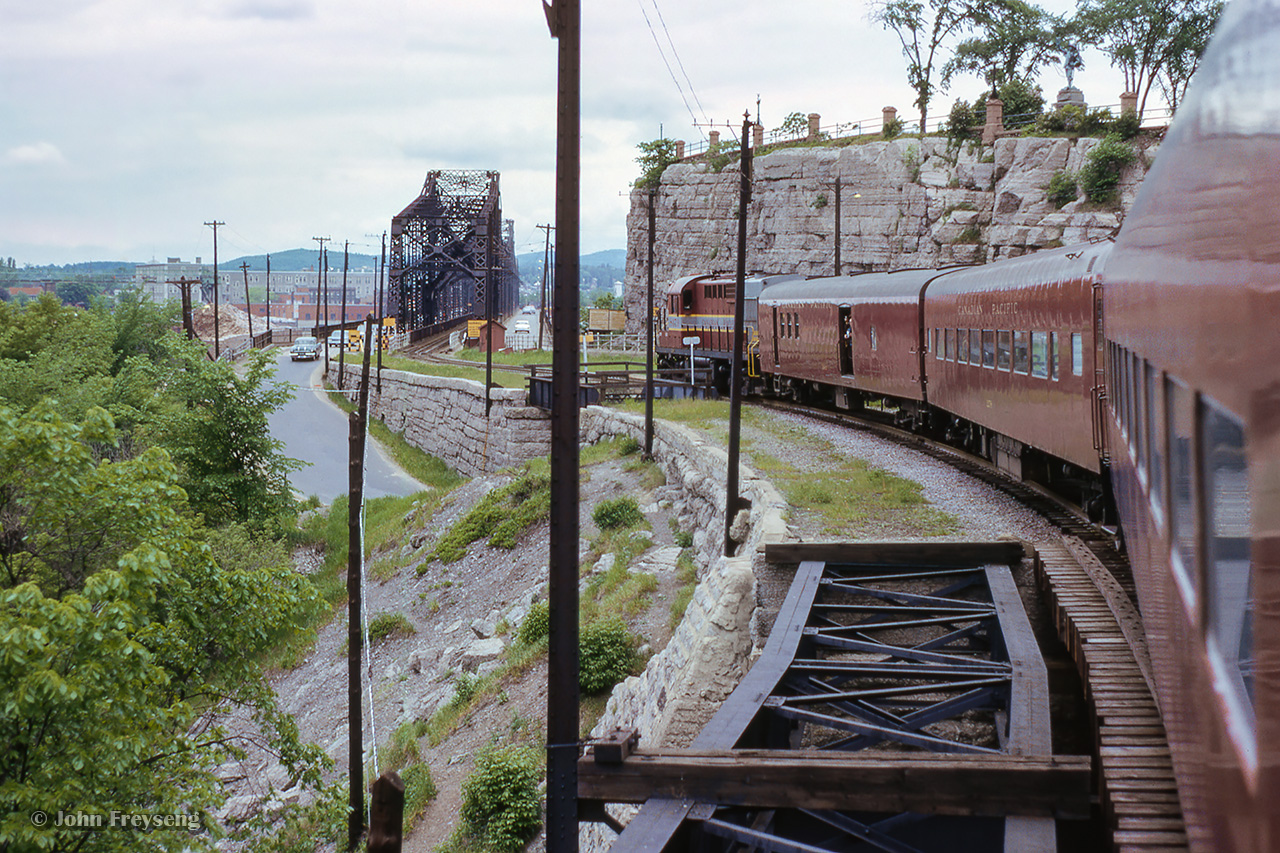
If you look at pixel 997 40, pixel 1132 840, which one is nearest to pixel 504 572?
pixel 1132 840

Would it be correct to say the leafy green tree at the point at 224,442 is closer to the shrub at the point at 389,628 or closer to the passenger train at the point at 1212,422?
the shrub at the point at 389,628

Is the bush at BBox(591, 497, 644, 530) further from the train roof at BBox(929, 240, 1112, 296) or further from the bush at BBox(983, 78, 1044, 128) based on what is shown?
the bush at BBox(983, 78, 1044, 128)

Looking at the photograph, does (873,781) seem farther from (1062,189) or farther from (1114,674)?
(1062,189)

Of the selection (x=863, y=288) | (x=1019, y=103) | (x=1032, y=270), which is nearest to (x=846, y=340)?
(x=863, y=288)

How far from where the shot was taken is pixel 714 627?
1218 cm

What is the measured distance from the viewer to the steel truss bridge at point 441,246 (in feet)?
301

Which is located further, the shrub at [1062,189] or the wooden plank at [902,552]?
the shrub at [1062,189]

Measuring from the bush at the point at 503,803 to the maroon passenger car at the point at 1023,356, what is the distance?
773 cm

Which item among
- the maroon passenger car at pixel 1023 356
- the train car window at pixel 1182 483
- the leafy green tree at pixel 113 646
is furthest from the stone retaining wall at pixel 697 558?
the train car window at pixel 1182 483

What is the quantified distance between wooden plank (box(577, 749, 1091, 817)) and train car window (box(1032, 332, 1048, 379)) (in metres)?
7.41

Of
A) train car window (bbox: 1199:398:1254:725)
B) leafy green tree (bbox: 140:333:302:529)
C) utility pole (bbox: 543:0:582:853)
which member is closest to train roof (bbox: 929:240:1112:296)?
utility pole (bbox: 543:0:582:853)

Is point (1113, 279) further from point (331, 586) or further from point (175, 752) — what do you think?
point (331, 586)

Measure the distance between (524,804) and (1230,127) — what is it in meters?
12.3

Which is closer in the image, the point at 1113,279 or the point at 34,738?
the point at 1113,279
